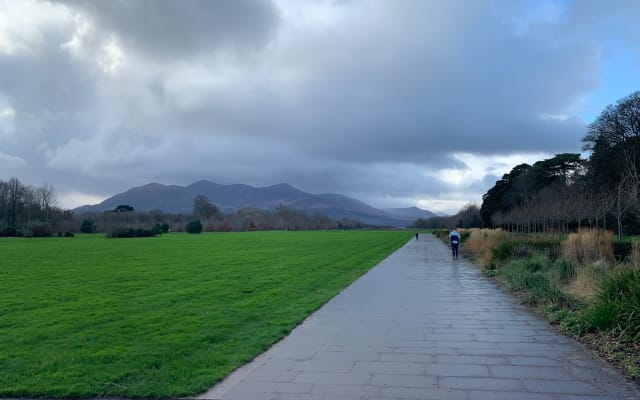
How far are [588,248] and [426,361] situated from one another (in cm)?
1160

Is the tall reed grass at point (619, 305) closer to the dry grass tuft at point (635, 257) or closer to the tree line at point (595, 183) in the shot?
the dry grass tuft at point (635, 257)

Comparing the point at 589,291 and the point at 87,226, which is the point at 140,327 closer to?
the point at 589,291

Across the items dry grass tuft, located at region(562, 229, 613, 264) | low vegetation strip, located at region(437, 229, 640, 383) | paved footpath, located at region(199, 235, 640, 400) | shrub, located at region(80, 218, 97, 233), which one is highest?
shrub, located at region(80, 218, 97, 233)

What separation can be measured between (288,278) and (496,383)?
10732mm

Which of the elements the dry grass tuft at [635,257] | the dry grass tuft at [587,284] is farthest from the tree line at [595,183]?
the dry grass tuft at [587,284]

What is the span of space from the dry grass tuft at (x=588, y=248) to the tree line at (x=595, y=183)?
1038 centimetres

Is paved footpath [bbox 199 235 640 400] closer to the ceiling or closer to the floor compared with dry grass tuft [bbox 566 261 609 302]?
closer to the floor

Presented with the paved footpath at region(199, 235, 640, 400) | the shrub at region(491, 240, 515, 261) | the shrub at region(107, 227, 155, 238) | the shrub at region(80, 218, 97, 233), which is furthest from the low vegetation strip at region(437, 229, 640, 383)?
the shrub at region(80, 218, 97, 233)

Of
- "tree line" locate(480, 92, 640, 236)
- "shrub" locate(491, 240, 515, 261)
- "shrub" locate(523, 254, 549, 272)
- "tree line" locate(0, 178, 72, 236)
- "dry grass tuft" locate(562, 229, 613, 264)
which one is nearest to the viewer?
"shrub" locate(523, 254, 549, 272)

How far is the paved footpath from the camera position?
4.53 meters

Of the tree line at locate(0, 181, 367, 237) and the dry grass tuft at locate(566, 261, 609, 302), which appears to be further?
the tree line at locate(0, 181, 367, 237)

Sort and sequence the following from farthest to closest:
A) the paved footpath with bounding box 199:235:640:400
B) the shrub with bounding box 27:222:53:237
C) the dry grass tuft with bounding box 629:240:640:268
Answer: the shrub with bounding box 27:222:53:237 → the dry grass tuft with bounding box 629:240:640:268 → the paved footpath with bounding box 199:235:640:400

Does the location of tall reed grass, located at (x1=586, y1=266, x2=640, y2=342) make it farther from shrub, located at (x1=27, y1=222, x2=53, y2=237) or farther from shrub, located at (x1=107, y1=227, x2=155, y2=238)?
shrub, located at (x1=27, y1=222, x2=53, y2=237)

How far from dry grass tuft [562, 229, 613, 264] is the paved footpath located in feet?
20.4
